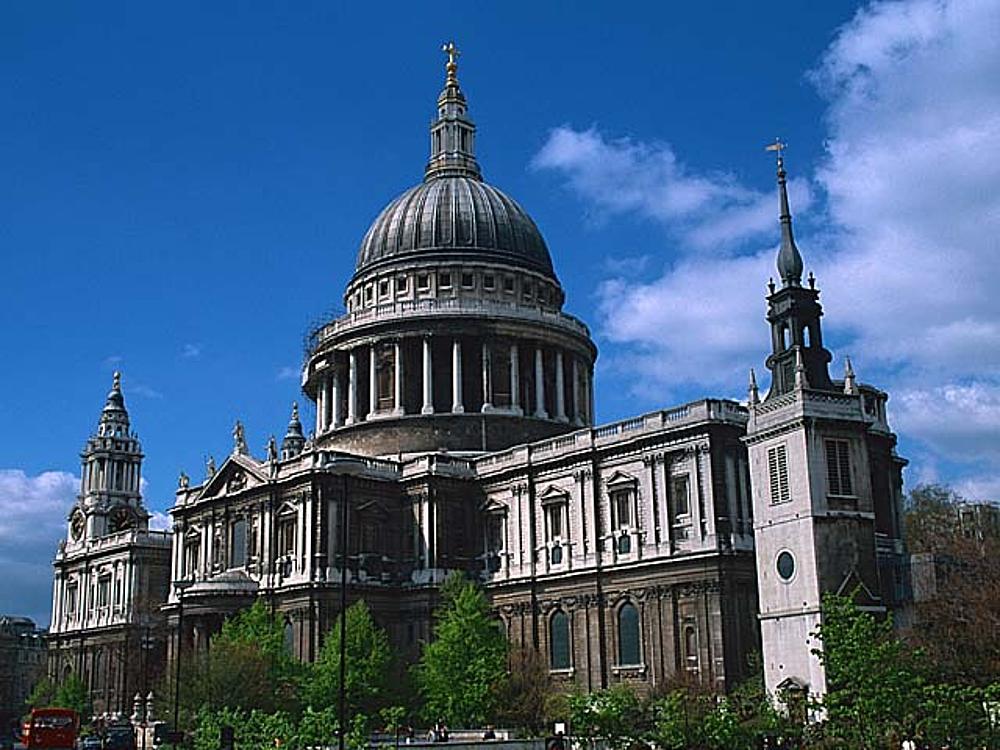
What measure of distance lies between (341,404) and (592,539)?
84.9ft

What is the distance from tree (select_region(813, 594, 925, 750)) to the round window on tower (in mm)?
5472

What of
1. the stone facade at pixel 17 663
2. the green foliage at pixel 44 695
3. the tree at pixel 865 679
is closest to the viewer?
the tree at pixel 865 679

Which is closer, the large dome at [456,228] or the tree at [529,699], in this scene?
the tree at [529,699]

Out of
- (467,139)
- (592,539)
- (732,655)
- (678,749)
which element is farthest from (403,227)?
(678,749)

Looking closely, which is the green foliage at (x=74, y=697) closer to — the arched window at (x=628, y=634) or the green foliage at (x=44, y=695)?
the green foliage at (x=44, y=695)

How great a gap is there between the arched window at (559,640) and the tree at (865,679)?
25.5m

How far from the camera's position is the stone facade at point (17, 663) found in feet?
475

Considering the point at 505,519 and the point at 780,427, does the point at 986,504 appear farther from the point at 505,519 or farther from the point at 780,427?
the point at 780,427

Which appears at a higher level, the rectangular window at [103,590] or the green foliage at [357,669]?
the rectangular window at [103,590]

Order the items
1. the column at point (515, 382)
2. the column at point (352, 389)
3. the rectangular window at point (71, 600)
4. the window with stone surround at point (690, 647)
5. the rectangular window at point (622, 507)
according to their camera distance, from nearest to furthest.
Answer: the window with stone surround at point (690, 647) → the rectangular window at point (622, 507) → the column at point (515, 382) → the column at point (352, 389) → the rectangular window at point (71, 600)

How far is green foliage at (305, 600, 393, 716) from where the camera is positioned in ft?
210

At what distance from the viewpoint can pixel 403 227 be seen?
92.3 metres

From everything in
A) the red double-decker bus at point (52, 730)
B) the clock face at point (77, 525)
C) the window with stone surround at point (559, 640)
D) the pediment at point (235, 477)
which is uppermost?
the clock face at point (77, 525)

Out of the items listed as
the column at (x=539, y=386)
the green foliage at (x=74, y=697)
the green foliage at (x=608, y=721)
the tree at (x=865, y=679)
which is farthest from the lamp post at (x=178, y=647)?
the tree at (x=865, y=679)
